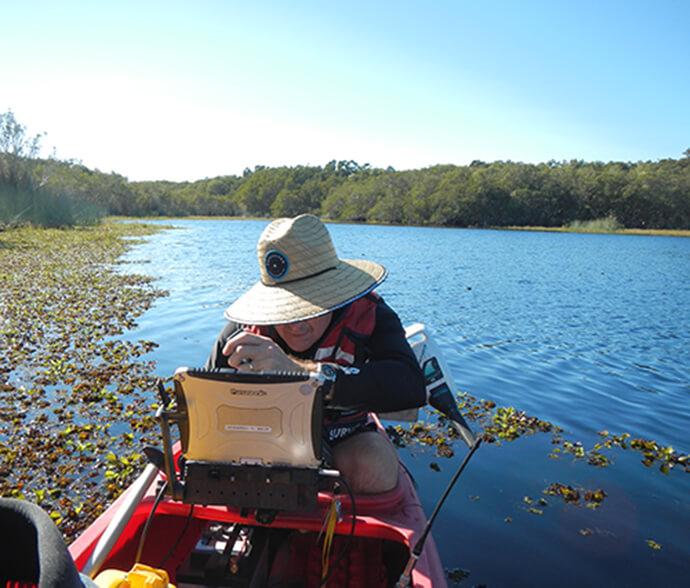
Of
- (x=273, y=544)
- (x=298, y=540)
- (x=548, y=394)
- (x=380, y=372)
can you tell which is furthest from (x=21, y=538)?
(x=548, y=394)

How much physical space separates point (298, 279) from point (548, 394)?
20.6 ft

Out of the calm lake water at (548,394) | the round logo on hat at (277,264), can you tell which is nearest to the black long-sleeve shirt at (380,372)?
the round logo on hat at (277,264)

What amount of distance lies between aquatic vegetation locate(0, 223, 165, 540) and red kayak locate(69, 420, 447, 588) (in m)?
1.67

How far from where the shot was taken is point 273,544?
252 centimetres

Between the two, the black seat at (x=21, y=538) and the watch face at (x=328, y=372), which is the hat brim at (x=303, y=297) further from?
the black seat at (x=21, y=538)

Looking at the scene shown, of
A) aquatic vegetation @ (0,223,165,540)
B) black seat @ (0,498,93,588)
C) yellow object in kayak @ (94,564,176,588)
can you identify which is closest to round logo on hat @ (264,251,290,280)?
yellow object in kayak @ (94,564,176,588)

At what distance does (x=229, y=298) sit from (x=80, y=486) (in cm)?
978

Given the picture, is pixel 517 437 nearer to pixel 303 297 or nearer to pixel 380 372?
pixel 380 372

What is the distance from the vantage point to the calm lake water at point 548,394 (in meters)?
4.07

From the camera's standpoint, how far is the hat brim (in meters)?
2.34

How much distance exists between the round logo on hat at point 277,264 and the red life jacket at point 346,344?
0.39 meters

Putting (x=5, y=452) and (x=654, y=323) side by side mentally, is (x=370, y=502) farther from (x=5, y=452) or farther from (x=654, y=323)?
(x=654, y=323)

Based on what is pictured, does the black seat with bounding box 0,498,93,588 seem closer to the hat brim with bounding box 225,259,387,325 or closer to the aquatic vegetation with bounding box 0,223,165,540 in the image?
the hat brim with bounding box 225,259,387,325

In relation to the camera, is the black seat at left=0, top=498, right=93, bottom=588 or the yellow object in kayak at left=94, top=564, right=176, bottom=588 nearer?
the black seat at left=0, top=498, right=93, bottom=588
